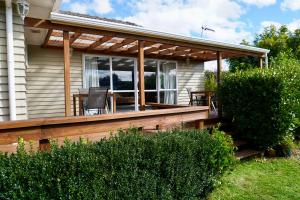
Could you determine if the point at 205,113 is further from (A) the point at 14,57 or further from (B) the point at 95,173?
(A) the point at 14,57

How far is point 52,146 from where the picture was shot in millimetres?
2955

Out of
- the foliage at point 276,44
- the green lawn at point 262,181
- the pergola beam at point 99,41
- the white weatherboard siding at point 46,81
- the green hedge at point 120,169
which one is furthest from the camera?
the foliage at point 276,44

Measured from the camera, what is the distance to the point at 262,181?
17.5ft

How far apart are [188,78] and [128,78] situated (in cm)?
316

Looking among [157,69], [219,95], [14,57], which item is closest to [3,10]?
[14,57]

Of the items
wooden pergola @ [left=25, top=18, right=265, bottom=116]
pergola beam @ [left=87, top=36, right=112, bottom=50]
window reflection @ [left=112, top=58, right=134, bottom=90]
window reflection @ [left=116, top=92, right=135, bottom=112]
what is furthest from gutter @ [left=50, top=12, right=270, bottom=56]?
window reflection @ [left=116, top=92, right=135, bottom=112]

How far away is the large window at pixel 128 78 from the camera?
8.84 m

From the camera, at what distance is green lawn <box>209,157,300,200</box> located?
15.5 ft

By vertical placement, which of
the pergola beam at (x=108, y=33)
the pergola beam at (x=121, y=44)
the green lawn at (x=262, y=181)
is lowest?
the green lawn at (x=262, y=181)

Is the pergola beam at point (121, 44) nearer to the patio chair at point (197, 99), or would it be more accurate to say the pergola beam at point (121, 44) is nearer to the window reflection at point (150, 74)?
the window reflection at point (150, 74)

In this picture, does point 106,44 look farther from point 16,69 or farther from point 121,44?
point 16,69

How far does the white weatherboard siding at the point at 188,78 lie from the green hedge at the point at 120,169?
7.15 meters

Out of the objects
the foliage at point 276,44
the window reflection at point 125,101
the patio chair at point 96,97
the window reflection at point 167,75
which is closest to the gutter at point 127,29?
the patio chair at point 96,97

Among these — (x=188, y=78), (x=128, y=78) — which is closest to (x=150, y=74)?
(x=128, y=78)
